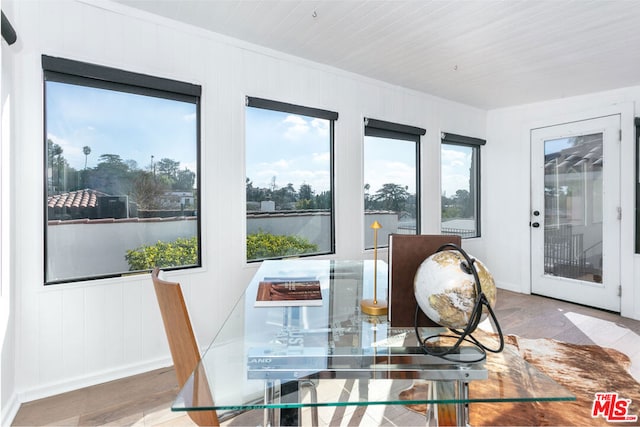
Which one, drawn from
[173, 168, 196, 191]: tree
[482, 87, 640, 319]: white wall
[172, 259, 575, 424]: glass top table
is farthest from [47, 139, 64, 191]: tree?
[482, 87, 640, 319]: white wall

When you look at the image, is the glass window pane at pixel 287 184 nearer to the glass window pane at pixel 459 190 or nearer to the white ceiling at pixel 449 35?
the white ceiling at pixel 449 35

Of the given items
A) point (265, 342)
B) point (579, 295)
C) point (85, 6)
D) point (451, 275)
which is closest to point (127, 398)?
point (265, 342)

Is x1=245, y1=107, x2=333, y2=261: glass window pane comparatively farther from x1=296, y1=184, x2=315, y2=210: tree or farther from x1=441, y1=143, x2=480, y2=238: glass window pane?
x1=441, y1=143, x2=480, y2=238: glass window pane

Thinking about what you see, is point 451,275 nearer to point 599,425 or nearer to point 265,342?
point 265,342

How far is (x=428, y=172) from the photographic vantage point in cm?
421

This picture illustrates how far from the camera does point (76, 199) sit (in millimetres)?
2258

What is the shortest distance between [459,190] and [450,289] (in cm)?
403

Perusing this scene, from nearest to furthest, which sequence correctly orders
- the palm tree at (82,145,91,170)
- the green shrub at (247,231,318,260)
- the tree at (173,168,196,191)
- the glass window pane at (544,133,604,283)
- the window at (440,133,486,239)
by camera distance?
the palm tree at (82,145,91,170) < the tree at (173,168,196,191) < the green shrub at (247,231,318,260) < the glass window pane at (544,133,604,283) < the window at (440,133,486,239)

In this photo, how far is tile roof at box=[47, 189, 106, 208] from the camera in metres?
2.18

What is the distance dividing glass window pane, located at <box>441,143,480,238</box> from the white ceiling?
44.3 inches

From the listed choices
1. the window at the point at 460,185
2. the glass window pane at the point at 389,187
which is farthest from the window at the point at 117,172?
the window at the point at 460,185

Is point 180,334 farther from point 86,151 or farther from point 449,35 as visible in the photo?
point 449,35

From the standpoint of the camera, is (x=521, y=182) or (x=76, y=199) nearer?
(x=76, y=199)

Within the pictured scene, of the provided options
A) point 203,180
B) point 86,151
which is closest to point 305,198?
point 203,180
